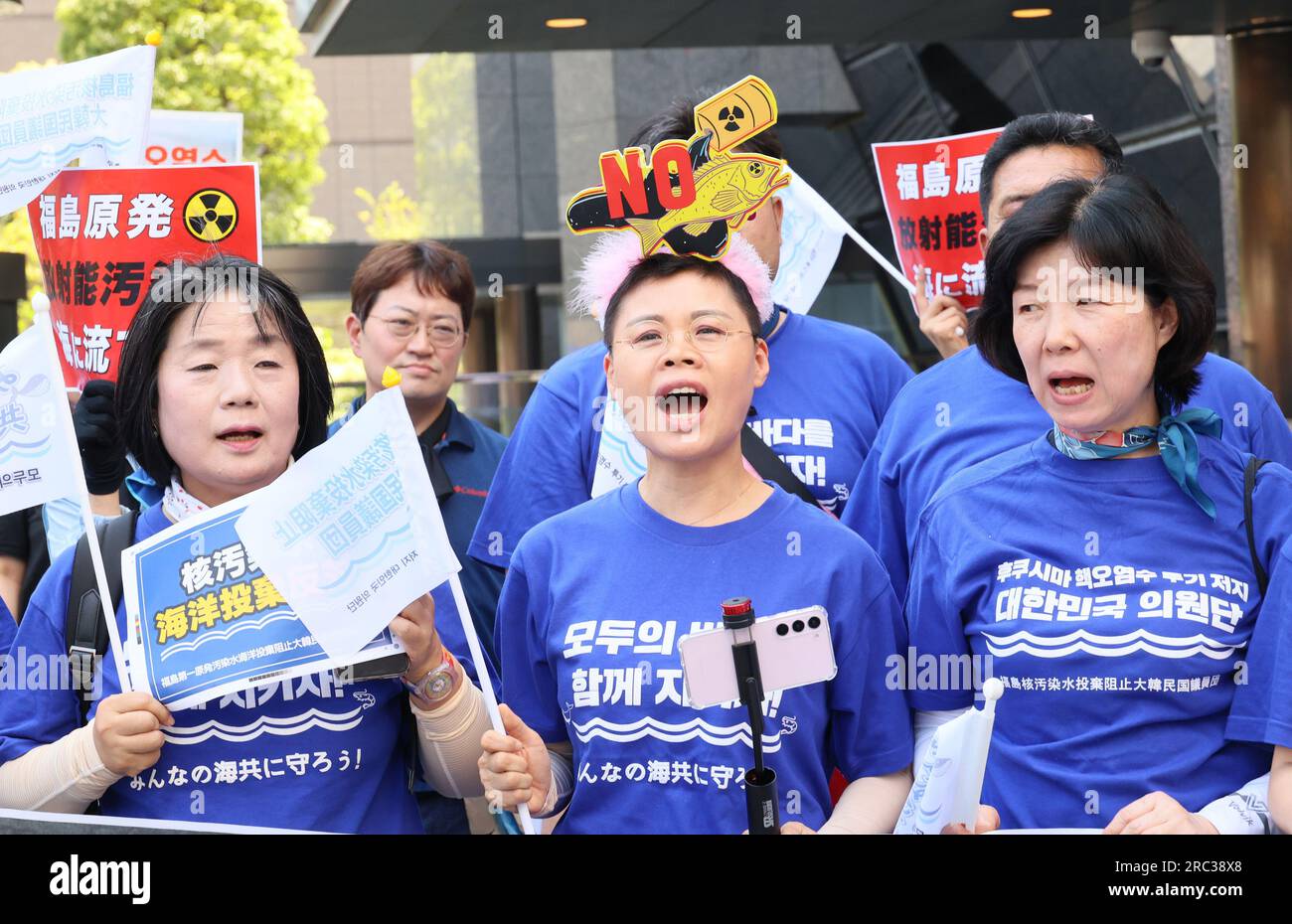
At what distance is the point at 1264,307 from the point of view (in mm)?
9312

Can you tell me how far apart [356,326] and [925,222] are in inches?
67.5

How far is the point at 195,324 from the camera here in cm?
272

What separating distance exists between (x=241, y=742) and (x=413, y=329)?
1889 millimetres

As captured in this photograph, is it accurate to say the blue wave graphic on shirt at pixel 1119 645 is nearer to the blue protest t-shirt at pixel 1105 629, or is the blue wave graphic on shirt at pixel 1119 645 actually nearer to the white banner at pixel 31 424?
the blue protest t-shirt at pixel 1105 629

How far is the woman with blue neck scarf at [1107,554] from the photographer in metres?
2.49

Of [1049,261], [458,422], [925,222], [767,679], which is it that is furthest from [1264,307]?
[767,679]

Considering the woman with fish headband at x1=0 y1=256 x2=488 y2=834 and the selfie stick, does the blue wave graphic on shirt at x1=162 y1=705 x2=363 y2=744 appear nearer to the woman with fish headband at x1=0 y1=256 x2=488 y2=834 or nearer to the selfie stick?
the woman with fish headband at x1=0 y1=256 x2=488 y2=834

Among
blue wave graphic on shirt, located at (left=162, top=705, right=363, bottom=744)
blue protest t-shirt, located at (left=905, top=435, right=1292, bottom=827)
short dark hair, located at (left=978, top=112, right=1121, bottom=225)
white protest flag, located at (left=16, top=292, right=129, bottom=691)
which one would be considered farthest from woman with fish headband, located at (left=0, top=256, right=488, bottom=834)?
short dark hair, located at (left=978, top=112, right=1121, bottom=225)

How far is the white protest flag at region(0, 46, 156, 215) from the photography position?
3281 mm

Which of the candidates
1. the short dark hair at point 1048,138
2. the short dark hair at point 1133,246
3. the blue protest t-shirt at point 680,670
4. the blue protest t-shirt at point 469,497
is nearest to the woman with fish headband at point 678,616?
the blue protest t-shirt at point 680,670

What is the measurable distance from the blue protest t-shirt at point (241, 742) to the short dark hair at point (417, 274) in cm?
181
